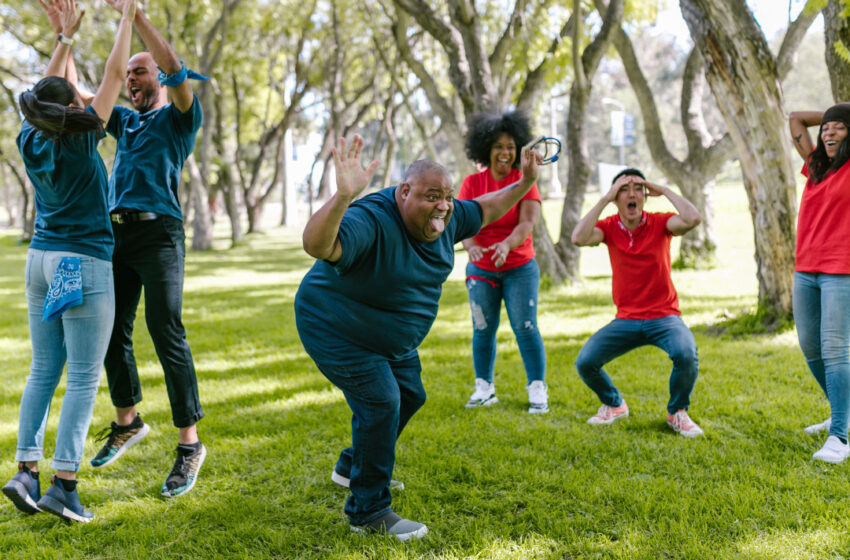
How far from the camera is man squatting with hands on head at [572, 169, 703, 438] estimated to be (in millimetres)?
4578

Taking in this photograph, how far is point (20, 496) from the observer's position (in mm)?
3557

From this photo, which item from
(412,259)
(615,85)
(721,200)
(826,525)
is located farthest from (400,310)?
(615,85)

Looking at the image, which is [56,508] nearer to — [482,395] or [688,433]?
[482,395]

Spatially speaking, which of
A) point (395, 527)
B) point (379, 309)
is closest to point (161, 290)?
point (379, 309)

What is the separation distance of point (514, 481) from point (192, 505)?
71.4 inches

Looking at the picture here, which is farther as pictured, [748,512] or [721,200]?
[721,200]

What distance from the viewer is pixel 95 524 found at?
370 centimetres

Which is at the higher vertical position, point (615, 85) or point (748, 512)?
point (615, 85)

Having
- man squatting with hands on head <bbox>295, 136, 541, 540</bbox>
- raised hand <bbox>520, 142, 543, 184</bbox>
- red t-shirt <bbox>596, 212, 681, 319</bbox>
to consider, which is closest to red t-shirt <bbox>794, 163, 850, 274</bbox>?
red t-shirt <bbox>596, 212, 681, 319</bbox>

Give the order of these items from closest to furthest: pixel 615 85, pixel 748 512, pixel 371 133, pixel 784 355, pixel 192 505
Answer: pixel 748 512 → pixel 192 505 → pixel 784 355 → pixel 371 133 → pixel 615 85

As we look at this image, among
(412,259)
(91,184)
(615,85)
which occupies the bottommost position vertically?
(412,259)

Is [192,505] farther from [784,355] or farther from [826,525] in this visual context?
[784,355]

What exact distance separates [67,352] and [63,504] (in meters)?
0.78

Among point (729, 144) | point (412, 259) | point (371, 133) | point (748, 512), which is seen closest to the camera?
point (412, 259)
